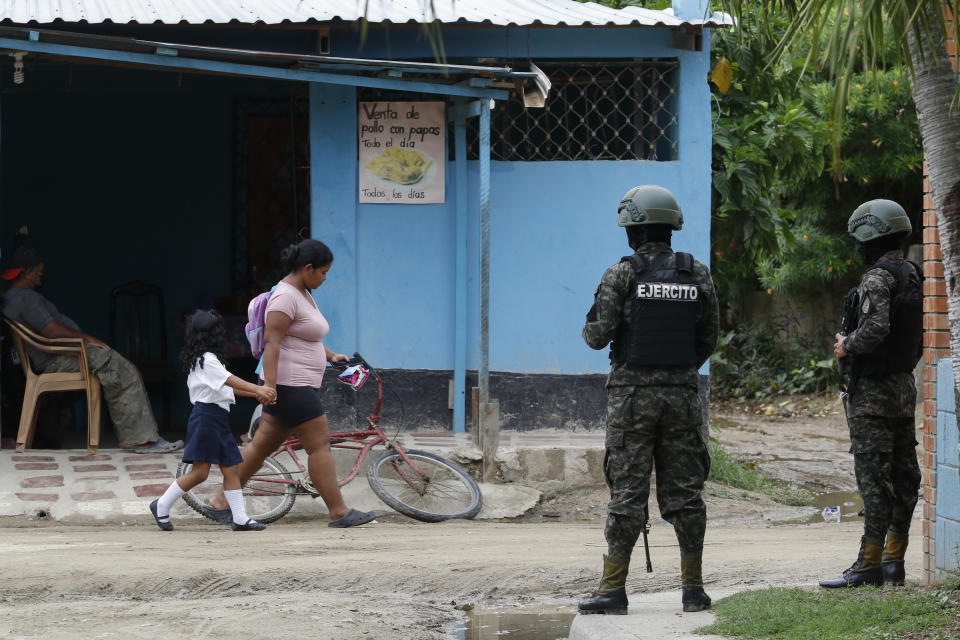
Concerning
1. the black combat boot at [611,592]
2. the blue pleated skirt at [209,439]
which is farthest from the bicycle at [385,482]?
the black combat boot at [611,592]

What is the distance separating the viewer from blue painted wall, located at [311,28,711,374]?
886cm

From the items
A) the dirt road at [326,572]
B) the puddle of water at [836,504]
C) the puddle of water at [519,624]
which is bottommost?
the puddle of water at [836,504]

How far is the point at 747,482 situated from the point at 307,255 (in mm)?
4345

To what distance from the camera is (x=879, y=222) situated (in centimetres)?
539

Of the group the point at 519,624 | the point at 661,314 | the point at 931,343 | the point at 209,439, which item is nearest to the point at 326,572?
the point at 519,624

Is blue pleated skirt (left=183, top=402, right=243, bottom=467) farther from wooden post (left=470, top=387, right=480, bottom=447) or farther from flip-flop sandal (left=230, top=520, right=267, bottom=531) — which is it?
wooden post (left=470, top=387, right=480, bottom=447)

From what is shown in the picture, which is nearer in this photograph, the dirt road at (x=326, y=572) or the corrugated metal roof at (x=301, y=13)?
the dirt road at (x=326, y=572)

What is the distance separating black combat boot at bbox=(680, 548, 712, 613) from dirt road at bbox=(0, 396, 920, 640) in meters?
0.83

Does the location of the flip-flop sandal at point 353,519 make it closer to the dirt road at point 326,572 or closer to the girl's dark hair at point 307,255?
the dirt road at point 326,572

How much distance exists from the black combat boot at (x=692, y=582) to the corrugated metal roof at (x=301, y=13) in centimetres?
439

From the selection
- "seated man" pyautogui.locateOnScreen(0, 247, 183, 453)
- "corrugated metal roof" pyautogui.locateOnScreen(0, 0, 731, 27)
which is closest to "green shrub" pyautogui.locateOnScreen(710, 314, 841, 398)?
"corrugated metal roof" pyautogui.locateOnScreen(0, 0, 731, 27)

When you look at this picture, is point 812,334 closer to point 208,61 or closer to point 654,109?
point 654,109

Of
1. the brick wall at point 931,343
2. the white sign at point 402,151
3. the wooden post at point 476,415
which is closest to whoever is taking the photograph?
the brick wall at point 931,343

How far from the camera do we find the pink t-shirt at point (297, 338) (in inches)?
273
